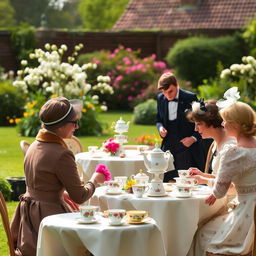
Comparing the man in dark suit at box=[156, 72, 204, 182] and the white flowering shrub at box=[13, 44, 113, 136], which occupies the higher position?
the man in dark suit at box=[156, 72, 204, 182]

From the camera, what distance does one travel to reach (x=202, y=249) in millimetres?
6453

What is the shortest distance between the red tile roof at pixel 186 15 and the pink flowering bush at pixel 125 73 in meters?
4.44

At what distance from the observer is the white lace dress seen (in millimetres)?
6110

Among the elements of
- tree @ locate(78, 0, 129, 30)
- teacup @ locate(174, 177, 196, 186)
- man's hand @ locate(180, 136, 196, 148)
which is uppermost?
teacup @ locate(174, 177, 196, 186)

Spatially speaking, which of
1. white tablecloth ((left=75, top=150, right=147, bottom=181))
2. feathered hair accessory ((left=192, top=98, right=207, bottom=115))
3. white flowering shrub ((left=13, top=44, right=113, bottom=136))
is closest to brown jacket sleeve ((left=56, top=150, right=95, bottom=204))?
feathered hair accessory ((left=192, top=98, right=207, bottom=115))

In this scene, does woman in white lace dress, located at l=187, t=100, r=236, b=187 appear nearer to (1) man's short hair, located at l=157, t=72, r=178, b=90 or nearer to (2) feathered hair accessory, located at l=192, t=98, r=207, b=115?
(2) feathered hair accessory, located at l=192, t=98, r=207, b=115

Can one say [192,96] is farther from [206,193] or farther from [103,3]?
[103,3]

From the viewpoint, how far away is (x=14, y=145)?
1756 centimetres

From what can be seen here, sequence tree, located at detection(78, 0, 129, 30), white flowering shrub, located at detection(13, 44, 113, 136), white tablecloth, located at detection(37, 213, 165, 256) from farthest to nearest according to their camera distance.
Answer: tree, located at detection(78, 0, 129, 30)
white flowering shrub, located at detection(13, 44, 113, 136)
white tablecloth, located at detection(37, 213, 165, 256)

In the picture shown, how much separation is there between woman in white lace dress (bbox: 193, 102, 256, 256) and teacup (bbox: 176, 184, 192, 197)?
24 cm

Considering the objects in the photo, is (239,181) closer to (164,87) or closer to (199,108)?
(199,108)

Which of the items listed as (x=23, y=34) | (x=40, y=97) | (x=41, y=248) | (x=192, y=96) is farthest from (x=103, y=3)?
(x=41, y=248)

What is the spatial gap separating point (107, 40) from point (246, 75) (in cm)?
1404

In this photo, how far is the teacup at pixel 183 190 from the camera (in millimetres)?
6387
